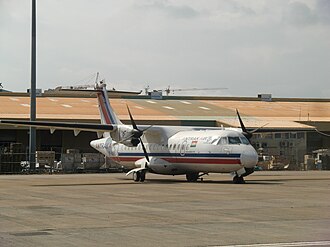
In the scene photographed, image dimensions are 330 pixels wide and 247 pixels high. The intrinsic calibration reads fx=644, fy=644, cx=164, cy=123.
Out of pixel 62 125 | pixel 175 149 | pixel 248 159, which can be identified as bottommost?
pixel 248 159

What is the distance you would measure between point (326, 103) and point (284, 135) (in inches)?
925

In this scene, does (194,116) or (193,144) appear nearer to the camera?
(193,144)

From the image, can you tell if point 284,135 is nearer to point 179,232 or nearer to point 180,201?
point 180,201

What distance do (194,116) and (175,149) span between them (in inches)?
1362

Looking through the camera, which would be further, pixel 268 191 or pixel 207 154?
pixel 207 154

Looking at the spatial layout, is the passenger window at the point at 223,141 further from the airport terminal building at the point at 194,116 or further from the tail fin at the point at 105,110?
the airport terminal building at the point at 194,116

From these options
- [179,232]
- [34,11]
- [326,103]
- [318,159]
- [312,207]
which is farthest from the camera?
[326,103]

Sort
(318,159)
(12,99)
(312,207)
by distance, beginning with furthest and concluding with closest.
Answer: (12,99), (318,159), (312,207)

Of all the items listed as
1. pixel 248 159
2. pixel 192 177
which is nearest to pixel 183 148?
pixel 192 177

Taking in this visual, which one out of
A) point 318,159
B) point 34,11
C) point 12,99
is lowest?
point 318,159

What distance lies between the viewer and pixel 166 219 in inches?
696

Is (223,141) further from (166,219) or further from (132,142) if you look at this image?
(166,219)

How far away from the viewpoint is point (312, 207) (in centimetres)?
2112

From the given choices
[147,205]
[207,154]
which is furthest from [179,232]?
[207,154]
